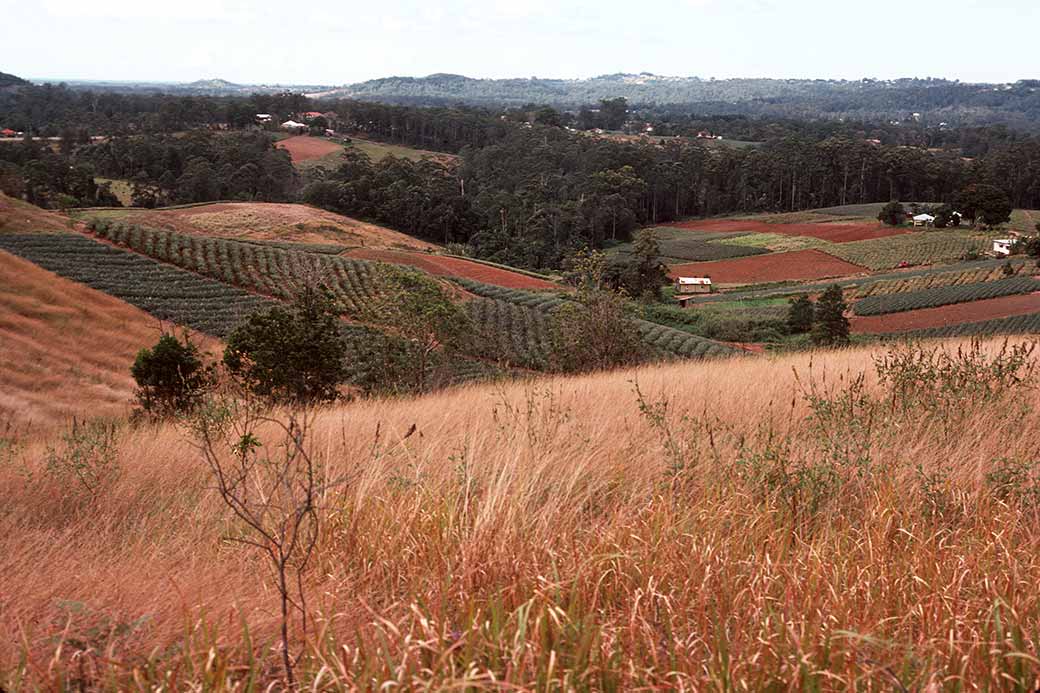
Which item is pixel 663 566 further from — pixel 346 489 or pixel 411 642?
pixel 346 489

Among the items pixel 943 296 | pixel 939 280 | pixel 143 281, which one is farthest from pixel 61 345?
pixel 939 280

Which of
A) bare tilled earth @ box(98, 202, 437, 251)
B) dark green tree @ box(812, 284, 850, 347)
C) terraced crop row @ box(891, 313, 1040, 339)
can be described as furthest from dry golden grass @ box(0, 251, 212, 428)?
terraced crop row @ box(891, 313, 1040, 339)

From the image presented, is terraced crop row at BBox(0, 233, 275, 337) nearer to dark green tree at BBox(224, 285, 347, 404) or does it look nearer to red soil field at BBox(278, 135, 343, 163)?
dark green tree at BBox(224, 285, 347, 404)

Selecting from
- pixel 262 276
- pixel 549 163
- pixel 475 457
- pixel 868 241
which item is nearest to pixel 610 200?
pixel 549 163

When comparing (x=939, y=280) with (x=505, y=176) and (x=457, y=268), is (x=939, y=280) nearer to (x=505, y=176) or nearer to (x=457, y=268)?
(x=457, y=268)

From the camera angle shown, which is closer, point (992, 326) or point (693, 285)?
point (992, 326)

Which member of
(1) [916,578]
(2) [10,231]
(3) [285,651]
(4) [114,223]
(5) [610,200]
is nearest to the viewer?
(3) [285,651]

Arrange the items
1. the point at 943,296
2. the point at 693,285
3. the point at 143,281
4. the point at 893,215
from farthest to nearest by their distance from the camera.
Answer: the point at 893,215, the point at 693,285, the point at 943,296, the point at 143,281
